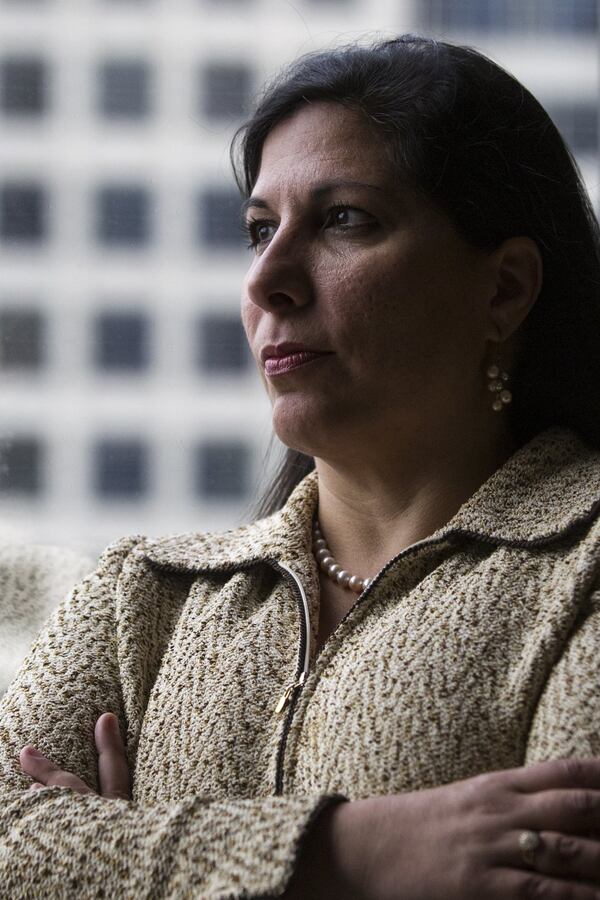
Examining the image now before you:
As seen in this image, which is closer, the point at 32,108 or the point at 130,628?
the point at 130,628

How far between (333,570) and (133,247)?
87 cm

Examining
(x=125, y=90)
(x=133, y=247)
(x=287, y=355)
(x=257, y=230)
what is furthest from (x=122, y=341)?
(x=287, y=355)

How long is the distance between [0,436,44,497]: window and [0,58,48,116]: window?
1.95 feet

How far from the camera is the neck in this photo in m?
1.41

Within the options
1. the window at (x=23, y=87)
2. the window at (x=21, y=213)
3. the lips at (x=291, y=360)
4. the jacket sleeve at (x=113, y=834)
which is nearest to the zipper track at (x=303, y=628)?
the jacket sleeve at (x=113, y=834)

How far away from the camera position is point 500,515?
133 cm

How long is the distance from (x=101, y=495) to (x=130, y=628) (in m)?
0.67

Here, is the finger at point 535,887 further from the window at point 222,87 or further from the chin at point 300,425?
the window at point 222,87

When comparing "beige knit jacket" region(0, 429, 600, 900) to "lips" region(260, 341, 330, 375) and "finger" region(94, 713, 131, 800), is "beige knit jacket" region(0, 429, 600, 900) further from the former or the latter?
"lips" region(260, 341, 330, 375)

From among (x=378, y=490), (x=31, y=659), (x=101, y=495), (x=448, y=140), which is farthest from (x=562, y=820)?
(x=101, y=495)

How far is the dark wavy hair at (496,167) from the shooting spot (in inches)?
55.2

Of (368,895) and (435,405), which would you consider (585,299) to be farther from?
(368,895)

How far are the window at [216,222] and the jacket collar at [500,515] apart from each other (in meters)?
0.62

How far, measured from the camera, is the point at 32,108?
205 cm
